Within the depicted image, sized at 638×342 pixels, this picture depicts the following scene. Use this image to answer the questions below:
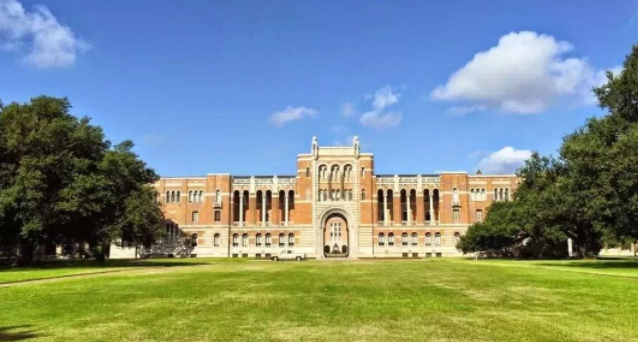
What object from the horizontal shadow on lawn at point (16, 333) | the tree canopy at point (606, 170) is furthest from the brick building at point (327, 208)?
the horizontal shadow on lawn at point (16, 333)

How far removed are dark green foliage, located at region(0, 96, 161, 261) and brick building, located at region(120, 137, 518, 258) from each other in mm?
44199

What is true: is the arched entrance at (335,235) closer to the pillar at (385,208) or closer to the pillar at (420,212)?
the pillar at (385,208)

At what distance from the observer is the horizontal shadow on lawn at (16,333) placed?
36.7 feet

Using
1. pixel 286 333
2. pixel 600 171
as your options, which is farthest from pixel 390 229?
pixel 286 333

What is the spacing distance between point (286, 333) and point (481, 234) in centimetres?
7009

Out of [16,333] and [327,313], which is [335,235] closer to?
[327,313]

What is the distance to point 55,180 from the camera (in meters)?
48.1

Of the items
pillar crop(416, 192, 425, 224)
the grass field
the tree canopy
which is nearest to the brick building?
pillar crop(416, 192, 425, 224)

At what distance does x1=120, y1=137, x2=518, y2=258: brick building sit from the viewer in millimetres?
97188

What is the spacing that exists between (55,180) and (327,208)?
186 ft

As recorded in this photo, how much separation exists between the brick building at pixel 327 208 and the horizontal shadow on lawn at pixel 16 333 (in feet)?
278

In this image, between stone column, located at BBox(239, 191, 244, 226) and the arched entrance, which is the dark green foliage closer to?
stone column, located at BBox(239, 191, 244, 226)

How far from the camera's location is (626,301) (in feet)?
54.1

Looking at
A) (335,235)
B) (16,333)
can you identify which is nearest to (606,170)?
(16,333)
